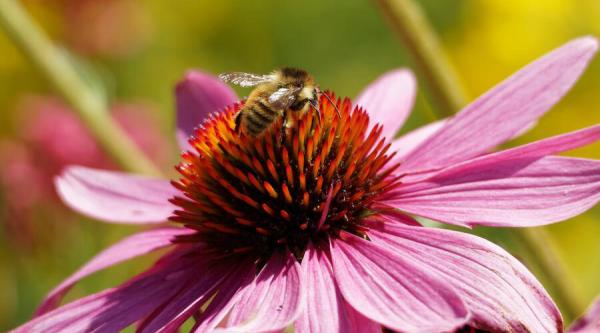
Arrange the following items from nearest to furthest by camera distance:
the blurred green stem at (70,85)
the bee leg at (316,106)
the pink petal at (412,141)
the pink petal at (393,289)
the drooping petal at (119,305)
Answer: the pink petal at (393,289) → the drooping petal at (119,305) → the bee leg at (316,106) → the pink petal at (412,141) → the blurred green stem at (70,85)

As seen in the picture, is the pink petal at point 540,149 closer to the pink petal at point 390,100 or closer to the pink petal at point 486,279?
the pink petal at point 486,279

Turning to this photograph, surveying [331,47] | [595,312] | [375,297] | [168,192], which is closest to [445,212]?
[375,297]

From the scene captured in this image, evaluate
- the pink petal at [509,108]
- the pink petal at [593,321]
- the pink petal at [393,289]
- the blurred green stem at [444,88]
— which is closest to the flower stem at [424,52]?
the blurred green stem at [444,88]

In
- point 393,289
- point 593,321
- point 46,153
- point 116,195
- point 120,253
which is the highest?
point 46,153

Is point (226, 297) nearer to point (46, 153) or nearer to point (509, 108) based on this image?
point (509, 108)

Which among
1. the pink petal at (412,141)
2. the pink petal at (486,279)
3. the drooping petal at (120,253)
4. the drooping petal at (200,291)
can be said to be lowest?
the pink petal at (486,279)

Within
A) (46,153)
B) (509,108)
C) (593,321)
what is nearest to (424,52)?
(509,108)
